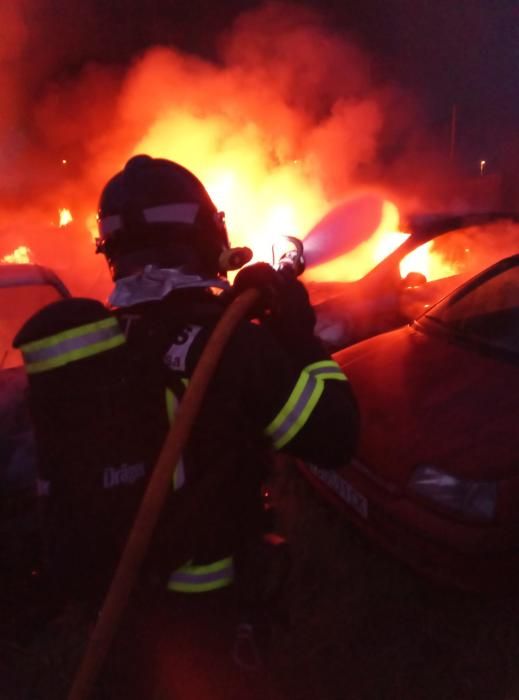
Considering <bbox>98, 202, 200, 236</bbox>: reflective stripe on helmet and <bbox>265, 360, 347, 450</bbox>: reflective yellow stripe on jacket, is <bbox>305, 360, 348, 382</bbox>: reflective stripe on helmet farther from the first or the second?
<bbox>98, 202, 200, 236</bbox>: reflective stripe on helmet

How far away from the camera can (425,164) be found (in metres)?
21.1

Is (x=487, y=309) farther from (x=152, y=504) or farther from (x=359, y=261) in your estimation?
(x=359, y=261)

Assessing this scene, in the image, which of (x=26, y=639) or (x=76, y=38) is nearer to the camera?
(x=26, y=639)

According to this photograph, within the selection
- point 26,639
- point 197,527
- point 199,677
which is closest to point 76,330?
point 197,527

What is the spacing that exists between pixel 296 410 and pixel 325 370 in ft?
0.56

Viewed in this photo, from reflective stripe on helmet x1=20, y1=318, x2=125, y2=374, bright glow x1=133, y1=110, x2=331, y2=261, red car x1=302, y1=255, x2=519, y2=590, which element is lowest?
red car x1=302, y1=255, x2=519, y2=590

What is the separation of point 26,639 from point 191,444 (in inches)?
41.1

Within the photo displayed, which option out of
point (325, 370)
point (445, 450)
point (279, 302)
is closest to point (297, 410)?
point (325, 370)

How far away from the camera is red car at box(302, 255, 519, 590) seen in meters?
2.41

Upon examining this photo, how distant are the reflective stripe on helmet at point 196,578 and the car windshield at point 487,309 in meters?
2.26

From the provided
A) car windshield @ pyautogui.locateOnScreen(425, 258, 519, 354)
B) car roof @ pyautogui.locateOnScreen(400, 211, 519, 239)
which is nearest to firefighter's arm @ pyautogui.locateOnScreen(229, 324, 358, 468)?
car windshield @ pyautogui.locateOnScreen(425, 258, 519, 354)

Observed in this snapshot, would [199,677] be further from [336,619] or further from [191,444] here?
[336,619]

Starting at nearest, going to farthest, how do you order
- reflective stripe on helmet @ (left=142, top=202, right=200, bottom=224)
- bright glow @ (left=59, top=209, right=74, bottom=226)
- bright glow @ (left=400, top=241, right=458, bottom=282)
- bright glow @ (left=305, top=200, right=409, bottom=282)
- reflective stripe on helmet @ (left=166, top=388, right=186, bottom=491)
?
reflective stripe on helmet @ (left=166, top=388, right=186, bottom=491), reflective stripe on helmet @ (left=142, top=202, right=200, bottom=224), bright glow @ (left=400, top=241, right=458, bottom=282), bright glow @ (left=305, top=200, right=409, bottom=282), bright glow @ (left=59, top=209, right=74, bottom=226)

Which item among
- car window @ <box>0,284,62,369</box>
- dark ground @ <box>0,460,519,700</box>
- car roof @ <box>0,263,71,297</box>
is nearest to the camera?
dark ground @ <box>0,460,519,700</box>
